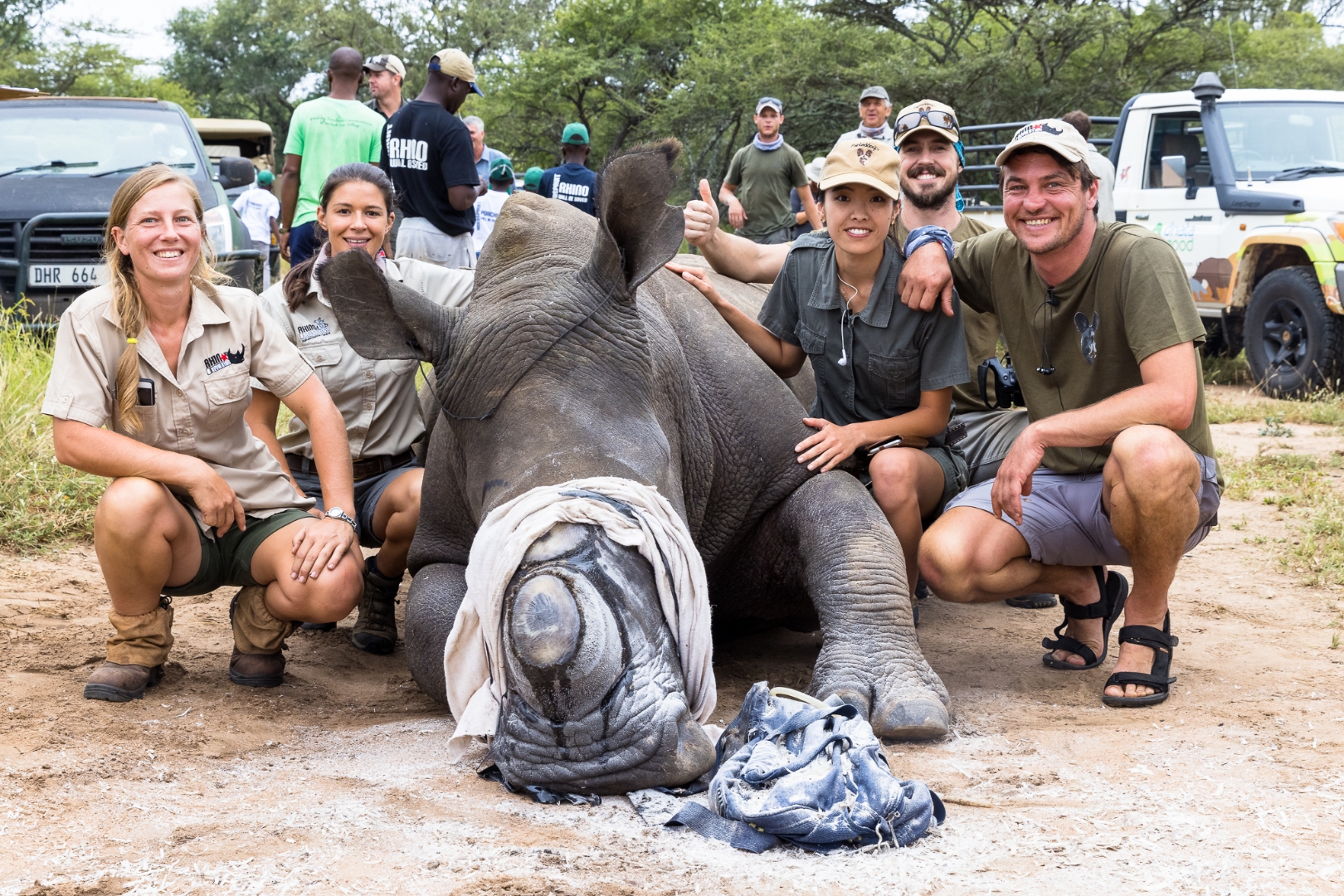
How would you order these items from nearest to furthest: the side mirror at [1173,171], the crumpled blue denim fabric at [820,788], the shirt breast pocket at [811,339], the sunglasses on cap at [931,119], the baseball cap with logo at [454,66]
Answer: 1. the crumpled blue denim fabric at [820,788]
2. the shirt breast pocket at [811,339]
3. the sunglasses on cap at [931,119]
4. the baseball cap with logo at [454,66]
5. the side mirror at [1173,171]

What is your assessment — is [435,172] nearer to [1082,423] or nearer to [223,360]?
[223,360]

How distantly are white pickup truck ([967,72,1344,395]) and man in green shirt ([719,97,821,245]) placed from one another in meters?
3.13

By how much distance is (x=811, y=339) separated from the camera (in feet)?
16.0

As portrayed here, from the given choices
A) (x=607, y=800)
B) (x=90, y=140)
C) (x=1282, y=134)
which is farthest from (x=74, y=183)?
(x=1282, y=134)

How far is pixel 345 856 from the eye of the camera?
2922 mm

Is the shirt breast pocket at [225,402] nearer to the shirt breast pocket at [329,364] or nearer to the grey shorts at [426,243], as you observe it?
the shirt breast pocket at [329,364]

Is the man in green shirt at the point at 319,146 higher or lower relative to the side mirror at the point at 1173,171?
lower

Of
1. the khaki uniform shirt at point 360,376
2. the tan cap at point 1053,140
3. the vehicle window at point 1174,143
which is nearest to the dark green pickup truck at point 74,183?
the khaki uniform shirt at point 360,376

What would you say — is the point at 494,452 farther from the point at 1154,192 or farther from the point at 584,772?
the point at 1154,192

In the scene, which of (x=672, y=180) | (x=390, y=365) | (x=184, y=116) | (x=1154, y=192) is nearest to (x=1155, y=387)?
(x=672, y=180)

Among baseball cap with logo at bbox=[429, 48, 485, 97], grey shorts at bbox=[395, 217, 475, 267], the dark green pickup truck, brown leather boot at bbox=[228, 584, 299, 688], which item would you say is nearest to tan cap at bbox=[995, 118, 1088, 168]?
brown leather boot at bbox=[228, 584, 299, 688]

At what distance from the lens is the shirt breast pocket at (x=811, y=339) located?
191 inches

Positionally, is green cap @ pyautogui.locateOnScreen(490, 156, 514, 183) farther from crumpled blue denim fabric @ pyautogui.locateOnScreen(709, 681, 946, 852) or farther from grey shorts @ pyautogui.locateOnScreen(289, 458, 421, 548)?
crumpled blue denim fabric @ pyautogui.locateOnScreen(709, 681, 946, 852)

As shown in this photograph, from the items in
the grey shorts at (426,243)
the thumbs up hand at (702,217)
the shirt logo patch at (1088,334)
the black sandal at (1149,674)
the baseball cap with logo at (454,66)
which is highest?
the baseball cap with logo at (454,66)
